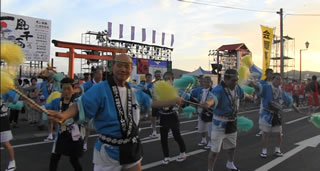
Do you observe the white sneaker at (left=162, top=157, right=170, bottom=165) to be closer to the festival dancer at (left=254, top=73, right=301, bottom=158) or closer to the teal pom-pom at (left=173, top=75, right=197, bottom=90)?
the teal pom-pom at (left=173, top=75, right=197, bottom=90)

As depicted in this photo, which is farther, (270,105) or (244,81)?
(270,105)

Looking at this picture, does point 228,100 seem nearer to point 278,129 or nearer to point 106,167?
point 278,129

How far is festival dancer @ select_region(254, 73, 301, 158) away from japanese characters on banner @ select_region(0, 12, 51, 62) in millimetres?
10287

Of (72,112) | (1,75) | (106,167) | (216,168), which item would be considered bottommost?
(216,168)

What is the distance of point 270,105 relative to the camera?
6129mm

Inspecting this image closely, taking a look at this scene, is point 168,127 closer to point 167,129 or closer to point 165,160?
point 167,129

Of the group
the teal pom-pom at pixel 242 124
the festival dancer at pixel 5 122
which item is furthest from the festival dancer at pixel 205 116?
the festival dancer at pixel 5 122

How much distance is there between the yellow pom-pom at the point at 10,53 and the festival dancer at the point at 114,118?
0.61 m

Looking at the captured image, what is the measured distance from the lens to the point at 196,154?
6.30 metres

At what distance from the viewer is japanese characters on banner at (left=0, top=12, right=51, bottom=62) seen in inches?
467

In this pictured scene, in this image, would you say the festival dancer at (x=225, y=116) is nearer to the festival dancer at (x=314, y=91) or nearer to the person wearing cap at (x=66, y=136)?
the person wearing cap at (x=66, y=136)

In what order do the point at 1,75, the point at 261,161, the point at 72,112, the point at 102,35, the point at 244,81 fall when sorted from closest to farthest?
the point at 1,75 → the point at 72,112 → the point at 244,81 → the point at 261,161 → the point at 102,35

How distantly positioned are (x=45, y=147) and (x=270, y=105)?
5516mm

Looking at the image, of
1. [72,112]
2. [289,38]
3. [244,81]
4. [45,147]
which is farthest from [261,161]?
[289,38]
